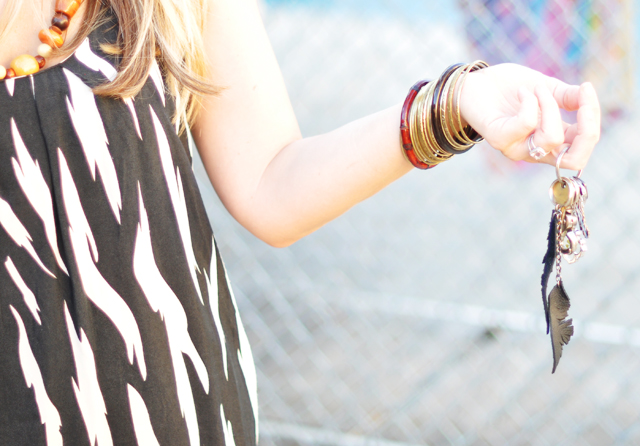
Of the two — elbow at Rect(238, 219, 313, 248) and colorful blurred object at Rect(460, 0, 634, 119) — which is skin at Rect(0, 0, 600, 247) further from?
colorful blurred object at Rect(460, 0, 634, 119)

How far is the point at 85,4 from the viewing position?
0.59m

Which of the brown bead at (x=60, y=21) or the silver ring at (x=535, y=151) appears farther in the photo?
the brown bead at (x=60, y=21)

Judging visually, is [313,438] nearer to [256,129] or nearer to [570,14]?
[256,129]

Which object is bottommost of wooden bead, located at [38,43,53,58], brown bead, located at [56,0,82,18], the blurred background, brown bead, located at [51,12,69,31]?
the blurred background

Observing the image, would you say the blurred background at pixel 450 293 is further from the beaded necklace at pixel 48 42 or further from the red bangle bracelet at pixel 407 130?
the beaded necklace at pixel 48 42

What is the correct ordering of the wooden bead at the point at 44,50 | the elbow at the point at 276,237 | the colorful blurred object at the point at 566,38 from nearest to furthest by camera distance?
the wooden bead at the point at 44,50 → the elbow at the point at 276,237 → the colorful blurred object at the point at 566,38

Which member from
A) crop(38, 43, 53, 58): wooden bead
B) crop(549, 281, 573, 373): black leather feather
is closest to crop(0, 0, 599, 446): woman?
crop(38, 43, 53, 58): wooden bead

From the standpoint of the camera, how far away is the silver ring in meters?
0.44

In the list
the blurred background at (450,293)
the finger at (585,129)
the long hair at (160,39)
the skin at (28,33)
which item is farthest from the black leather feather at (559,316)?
the blurred background at (450,293)

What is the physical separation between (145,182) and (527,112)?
0.36 meters

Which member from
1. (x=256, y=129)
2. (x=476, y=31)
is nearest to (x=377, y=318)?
(x=476, y=31)

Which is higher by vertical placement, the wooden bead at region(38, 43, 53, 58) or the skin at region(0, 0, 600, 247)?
the wooden bead at region(38, 43, 53, 58)

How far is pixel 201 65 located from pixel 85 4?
0.44ft

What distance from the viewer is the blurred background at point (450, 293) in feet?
5.03
